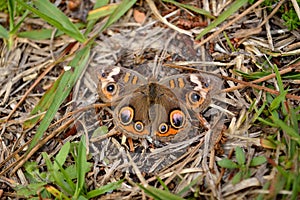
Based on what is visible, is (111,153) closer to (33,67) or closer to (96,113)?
(96,113)

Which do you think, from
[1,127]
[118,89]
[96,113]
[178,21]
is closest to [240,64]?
[178,21]

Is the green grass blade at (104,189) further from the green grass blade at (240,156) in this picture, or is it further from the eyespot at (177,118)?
the green grass blade at (240,156)

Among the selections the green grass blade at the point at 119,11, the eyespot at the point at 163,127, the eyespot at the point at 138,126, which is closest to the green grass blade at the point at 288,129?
the eyespot at the point at 163,127

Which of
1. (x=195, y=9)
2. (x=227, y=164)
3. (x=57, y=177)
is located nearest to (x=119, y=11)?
(x=195, y=9)

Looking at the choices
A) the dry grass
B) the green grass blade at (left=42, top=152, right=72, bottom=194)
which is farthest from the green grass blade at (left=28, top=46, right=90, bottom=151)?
the green grass blade at (left=42, top=152, right=72, bottom=194)

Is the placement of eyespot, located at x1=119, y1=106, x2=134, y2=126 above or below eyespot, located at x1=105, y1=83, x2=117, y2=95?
below

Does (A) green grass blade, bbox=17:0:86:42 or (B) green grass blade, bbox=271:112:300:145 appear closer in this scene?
(B) green grass blade, bbox=271:112:300:145

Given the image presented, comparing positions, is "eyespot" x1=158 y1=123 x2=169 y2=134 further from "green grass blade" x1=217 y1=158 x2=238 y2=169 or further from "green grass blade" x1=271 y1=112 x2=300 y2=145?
"green grass blade" x1=271 y1=112 x2=300 y2=145

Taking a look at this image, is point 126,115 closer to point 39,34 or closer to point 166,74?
point 166,74
